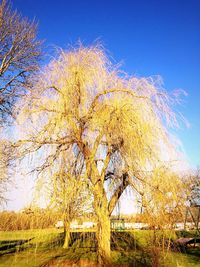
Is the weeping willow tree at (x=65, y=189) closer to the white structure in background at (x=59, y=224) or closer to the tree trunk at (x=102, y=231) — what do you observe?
the white structure in background at (x=59, y=224)

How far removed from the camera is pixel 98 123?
18.9 ft

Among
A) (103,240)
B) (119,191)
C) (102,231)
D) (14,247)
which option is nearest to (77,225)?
(102,231)

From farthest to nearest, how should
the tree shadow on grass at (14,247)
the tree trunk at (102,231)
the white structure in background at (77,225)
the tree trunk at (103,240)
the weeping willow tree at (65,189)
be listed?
the tree shadow on grass at (14,247) < the tree trunk at (103,240) < the tree trunk at (102,231) < the white structure in background at (77,225) < the weeping willow tree at (65,189)

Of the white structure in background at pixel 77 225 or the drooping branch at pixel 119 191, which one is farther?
the drooping branch at pixel 119 191

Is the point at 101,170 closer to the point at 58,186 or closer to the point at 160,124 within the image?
the point at 58,186

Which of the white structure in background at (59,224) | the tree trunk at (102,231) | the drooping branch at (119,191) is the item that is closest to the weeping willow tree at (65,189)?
the white structure in background at (59,224)

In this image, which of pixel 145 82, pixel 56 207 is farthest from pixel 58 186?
pixel 145 82

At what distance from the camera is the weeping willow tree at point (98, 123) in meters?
5.51

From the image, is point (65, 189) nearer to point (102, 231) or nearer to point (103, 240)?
point (102, 231)

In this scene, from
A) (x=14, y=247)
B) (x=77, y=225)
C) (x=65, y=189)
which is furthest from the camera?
(x=14, y=247)

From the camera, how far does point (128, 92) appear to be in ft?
20.1

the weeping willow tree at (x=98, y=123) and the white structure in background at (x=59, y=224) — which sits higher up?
the weeping willow tree at (x=98, y=123)

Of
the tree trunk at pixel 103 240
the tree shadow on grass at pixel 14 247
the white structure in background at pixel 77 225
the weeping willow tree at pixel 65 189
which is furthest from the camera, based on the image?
the tree shadow on grass at pixel 14 247

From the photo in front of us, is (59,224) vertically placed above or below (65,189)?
below
